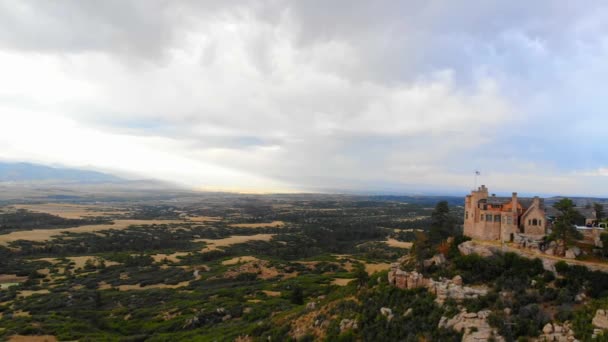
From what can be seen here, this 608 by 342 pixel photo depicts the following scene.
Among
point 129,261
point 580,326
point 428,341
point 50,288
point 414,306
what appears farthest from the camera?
point 129,261

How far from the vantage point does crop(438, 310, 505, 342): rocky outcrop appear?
20.2 m

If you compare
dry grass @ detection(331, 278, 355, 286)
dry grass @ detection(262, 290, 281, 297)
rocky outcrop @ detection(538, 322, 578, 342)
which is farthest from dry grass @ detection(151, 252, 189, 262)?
rocky outcrop @ detection(538, 322, 578, 342)

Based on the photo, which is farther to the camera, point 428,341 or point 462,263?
point 462,263

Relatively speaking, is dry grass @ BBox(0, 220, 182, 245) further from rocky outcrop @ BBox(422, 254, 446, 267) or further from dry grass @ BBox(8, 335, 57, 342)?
rocky outcrop @ BBox(422, 254, 446, 267)

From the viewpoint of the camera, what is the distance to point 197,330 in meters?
36.8

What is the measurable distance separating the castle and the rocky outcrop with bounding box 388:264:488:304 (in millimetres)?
8401

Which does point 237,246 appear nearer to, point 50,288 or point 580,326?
point 50,288

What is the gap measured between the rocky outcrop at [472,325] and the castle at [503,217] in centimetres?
1110

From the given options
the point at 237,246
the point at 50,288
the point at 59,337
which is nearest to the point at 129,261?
the point at 50,288

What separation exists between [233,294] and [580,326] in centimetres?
4181

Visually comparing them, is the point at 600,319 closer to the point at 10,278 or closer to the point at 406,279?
the point at 406,279

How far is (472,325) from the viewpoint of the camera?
21.1 meters

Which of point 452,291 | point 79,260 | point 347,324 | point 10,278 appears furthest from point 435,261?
point 79,260

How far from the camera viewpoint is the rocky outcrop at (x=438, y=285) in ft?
79.3
